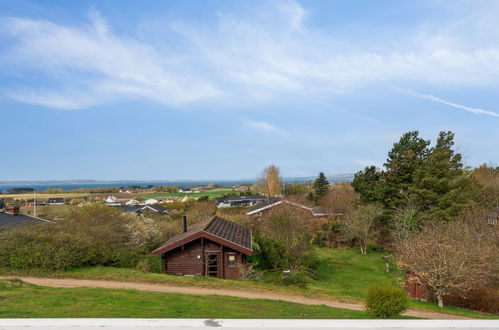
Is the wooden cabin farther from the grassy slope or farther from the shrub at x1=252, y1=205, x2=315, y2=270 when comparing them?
the shrub at x1=252, y1=205, x2=315, y2=270

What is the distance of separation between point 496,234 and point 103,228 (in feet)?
80.3

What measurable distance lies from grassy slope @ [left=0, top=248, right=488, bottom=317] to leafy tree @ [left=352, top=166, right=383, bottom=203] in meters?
6.08

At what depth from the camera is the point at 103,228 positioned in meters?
20.6

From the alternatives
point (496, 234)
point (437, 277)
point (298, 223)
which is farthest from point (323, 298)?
point (496, 234)

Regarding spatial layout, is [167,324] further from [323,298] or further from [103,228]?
[103,228]

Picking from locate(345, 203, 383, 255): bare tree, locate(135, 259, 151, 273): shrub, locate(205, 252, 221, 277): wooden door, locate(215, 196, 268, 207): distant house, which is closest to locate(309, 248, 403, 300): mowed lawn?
locate(345, 203, 383, 255): bare tree

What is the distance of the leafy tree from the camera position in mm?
35531

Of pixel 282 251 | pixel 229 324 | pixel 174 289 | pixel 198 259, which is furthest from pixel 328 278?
pixel 229 324

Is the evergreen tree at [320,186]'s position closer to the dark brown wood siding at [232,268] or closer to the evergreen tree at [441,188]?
the evergreen tree at [441,188]

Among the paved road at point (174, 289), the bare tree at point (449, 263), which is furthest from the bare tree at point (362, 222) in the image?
the paved road at point (174, 289)

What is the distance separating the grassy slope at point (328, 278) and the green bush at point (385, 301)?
28.4 ft

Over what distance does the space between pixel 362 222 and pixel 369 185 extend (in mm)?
5479

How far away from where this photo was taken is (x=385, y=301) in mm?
7434

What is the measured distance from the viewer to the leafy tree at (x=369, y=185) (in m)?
35.5
